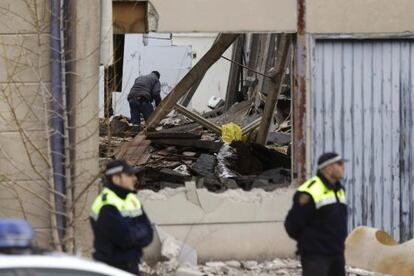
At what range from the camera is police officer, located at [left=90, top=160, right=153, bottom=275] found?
7.60 metres

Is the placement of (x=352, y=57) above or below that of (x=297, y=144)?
above

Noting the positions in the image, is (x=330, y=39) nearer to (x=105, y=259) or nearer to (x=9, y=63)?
(x=9, y=63)

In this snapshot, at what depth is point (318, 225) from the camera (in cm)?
808

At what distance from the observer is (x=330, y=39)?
36.1 feet

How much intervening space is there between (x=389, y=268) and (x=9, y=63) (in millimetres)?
4341

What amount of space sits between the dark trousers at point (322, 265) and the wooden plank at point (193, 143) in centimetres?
600

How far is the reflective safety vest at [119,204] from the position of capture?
25.1 feet

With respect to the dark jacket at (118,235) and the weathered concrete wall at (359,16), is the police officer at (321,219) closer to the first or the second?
the dark jacket at (118,235)

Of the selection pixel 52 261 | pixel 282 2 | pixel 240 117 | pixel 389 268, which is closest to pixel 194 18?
pixel 282 2

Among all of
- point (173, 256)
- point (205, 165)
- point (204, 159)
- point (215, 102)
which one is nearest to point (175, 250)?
point (173, 256)

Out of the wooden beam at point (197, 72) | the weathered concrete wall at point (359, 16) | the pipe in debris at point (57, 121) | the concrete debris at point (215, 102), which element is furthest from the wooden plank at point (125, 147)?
the concrete debris at point (215, 102)

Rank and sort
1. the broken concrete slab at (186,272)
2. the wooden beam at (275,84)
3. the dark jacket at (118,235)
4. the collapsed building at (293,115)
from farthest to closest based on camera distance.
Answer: the wooden beam at (275,84) < the collapsed building at (293,115) < the broken concrete slab at (186,272) < the dark jacket at (118,235)

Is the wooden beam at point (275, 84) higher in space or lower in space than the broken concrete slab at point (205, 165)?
higher

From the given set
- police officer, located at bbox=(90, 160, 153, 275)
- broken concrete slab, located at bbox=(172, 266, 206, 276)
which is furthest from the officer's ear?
broken concrete slab, located at bbox=(172, 266, 206, 276)
